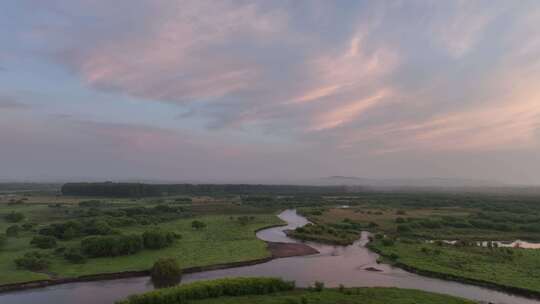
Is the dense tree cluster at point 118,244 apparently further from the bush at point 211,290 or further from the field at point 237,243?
the bush at point 211,290

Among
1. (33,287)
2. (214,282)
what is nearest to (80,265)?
(33,287)

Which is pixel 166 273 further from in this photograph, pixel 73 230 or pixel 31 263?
pixel 73 230

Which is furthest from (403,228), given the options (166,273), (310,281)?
(166,273)

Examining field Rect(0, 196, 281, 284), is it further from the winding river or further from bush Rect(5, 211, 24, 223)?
the winding river

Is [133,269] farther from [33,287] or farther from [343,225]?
[343,225]

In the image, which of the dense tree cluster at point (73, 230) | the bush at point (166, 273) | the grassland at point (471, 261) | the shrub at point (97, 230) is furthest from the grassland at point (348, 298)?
the dense tree cluster at point (73, 230)
